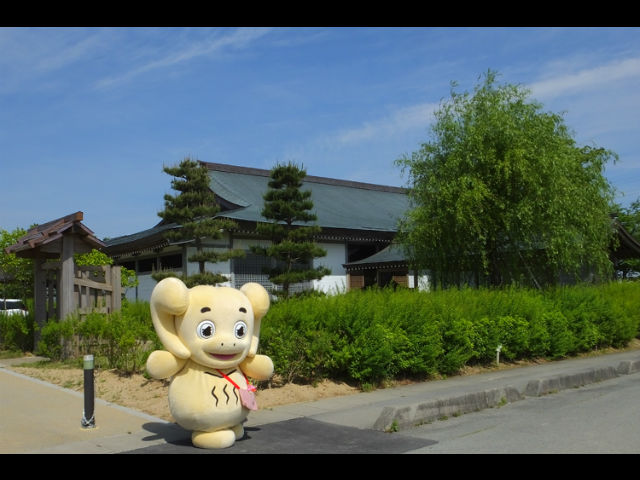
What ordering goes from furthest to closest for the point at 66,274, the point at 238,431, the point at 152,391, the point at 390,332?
the point at 66,274 → the point at 390,332 → the point at 152,391 → the point at 238,431

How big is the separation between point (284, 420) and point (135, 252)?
21.9 meters

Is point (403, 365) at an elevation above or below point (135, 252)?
below

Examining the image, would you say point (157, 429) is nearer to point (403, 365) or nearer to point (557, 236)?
point (403, 365)

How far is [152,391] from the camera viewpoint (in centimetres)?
1021

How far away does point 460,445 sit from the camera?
694 centimetres

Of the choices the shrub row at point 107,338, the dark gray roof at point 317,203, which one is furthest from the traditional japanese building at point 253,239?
the shrub row at point 107,338

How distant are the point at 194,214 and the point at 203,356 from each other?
44.6ft

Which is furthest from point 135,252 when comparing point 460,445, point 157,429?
point 460,445

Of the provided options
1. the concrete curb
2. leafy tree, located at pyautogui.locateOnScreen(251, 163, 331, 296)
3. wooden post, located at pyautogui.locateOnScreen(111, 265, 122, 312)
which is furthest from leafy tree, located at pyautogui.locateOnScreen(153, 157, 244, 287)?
the concrete curb

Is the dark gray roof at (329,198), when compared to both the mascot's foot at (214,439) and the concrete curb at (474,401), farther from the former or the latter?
the mascot's foot at (214,439)

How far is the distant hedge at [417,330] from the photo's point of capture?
35.1ft

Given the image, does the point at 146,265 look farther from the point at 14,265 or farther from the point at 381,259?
the point at 381,259

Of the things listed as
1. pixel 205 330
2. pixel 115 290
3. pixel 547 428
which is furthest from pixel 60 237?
pixel 547 428

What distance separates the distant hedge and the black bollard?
135 inches
